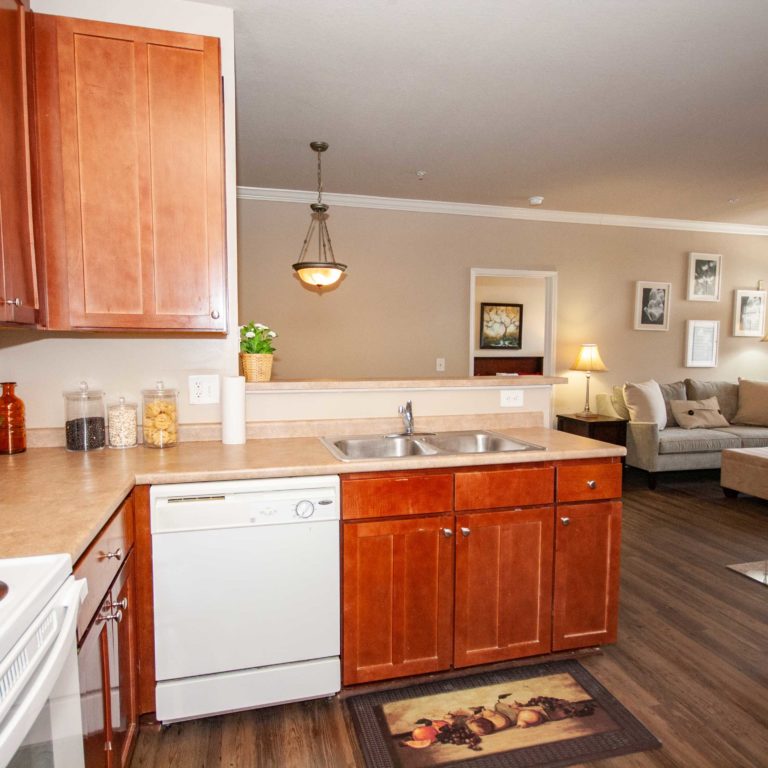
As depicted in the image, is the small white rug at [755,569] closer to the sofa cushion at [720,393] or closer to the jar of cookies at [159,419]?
the sofa cushion at [720,393]

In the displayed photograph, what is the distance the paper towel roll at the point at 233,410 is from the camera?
2209 millimetres

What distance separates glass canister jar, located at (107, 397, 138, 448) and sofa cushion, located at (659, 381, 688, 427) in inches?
200

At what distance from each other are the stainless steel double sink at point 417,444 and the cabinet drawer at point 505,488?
0.93 ft

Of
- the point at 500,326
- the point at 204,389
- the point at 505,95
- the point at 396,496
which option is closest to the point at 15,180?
the point at 204,389

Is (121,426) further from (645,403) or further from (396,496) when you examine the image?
(645,403)

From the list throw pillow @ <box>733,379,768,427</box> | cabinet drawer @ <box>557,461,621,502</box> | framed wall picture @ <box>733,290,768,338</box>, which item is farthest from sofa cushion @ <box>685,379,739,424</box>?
cabinet drawer @ <box>557,461,621,502</box>

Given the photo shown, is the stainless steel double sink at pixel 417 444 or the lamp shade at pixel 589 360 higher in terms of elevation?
the lamp shade at pixel 589 360

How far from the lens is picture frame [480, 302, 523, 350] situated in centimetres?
752

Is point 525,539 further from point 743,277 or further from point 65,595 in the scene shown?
point 743,277

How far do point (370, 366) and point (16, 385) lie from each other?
316 centimetres

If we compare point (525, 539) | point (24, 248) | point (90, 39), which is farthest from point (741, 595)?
point (90, 39)

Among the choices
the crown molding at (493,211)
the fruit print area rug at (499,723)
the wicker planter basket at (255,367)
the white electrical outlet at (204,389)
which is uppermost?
the crown molding at (493,211)

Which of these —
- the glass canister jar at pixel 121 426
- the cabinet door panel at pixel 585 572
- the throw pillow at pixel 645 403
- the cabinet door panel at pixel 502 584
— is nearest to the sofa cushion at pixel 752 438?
the throw pillow at pixel 645 403

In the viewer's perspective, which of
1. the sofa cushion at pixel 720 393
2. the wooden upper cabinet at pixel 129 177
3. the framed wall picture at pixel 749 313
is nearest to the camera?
the wooden upper cabinet at pixel 129 177
